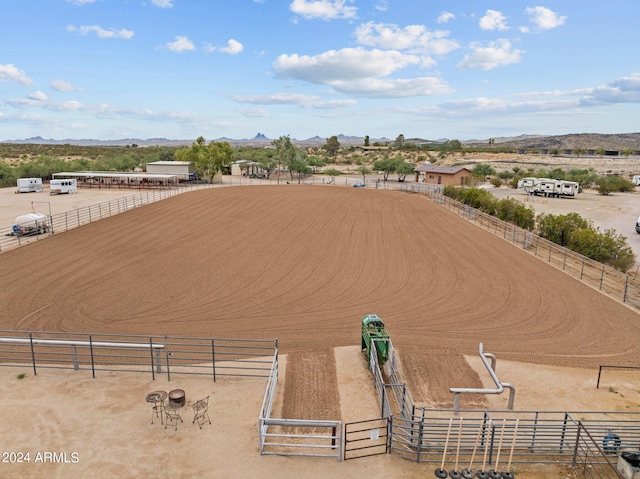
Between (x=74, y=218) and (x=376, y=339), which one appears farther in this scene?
(x=74, y=218)

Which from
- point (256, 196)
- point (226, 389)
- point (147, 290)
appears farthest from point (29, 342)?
point (256, 196)

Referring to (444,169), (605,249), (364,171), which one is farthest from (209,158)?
(605,249)

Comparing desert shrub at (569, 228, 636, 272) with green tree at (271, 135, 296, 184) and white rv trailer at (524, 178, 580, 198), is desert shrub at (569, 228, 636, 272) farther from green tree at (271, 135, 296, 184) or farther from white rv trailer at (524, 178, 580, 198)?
green tree at (271, 135, 296, 184)

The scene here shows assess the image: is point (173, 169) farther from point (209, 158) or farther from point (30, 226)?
point (30, 226)

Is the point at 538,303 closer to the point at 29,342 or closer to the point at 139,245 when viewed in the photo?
the point at 29,342

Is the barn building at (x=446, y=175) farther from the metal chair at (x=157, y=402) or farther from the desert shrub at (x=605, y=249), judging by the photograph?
the metal chair at (x=157, y=402)

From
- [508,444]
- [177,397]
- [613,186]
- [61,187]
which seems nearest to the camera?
[508,444]

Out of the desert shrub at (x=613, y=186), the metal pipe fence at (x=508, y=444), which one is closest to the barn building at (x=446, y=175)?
the desert shrub at (x=613, y=186)

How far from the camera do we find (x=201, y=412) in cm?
1056

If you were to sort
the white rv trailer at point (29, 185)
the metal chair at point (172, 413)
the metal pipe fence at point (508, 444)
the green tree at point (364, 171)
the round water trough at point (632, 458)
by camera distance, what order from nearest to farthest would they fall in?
the round water trough at point (632, 458)
the metal pipe fence at point (508, 444)
the metal chair at point (172, 413)
the white rv trailer at point (29, 185)
the green tree at point (364, 171)

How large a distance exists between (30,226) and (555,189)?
57.5m

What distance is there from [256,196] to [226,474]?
1656 inches

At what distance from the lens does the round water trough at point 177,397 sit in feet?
34.9

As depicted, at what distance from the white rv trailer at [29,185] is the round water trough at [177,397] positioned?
52.8 m
